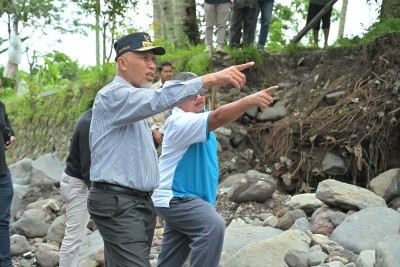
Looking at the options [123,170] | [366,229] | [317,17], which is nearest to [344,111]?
[366,229]

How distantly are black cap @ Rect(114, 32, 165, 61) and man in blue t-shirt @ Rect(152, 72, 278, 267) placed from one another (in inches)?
26.1

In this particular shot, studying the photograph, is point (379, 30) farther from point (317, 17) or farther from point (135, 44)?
point (135, 44)

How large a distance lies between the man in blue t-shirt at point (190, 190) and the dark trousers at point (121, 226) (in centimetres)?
71

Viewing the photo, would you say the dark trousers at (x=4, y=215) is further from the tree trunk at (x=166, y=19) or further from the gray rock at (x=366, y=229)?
the tree trunk at (x=166, y=19)

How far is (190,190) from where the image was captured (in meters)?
4.91

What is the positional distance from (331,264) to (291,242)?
528 mm

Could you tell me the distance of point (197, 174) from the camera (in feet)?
16.1

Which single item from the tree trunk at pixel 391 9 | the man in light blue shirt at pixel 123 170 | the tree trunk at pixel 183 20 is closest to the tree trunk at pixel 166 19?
the tree trunk at pixel 183 20

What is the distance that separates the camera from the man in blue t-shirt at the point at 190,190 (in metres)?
4.68

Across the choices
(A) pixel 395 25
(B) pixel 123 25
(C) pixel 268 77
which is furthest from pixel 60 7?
(A) pixel 395 25

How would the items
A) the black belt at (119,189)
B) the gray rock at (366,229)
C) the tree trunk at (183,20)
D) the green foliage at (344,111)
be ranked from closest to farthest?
1. the black belt at (119,189)
2. the gray rock at (366,229)
3. the green foliage at (344,111)
4. the tree trunk at (183,20)

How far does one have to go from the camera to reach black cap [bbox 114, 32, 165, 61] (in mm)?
4188

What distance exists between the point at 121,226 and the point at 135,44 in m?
1.15

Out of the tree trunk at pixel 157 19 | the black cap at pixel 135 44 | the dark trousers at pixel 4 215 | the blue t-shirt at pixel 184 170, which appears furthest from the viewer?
the tree trunk at pixel 157 19
